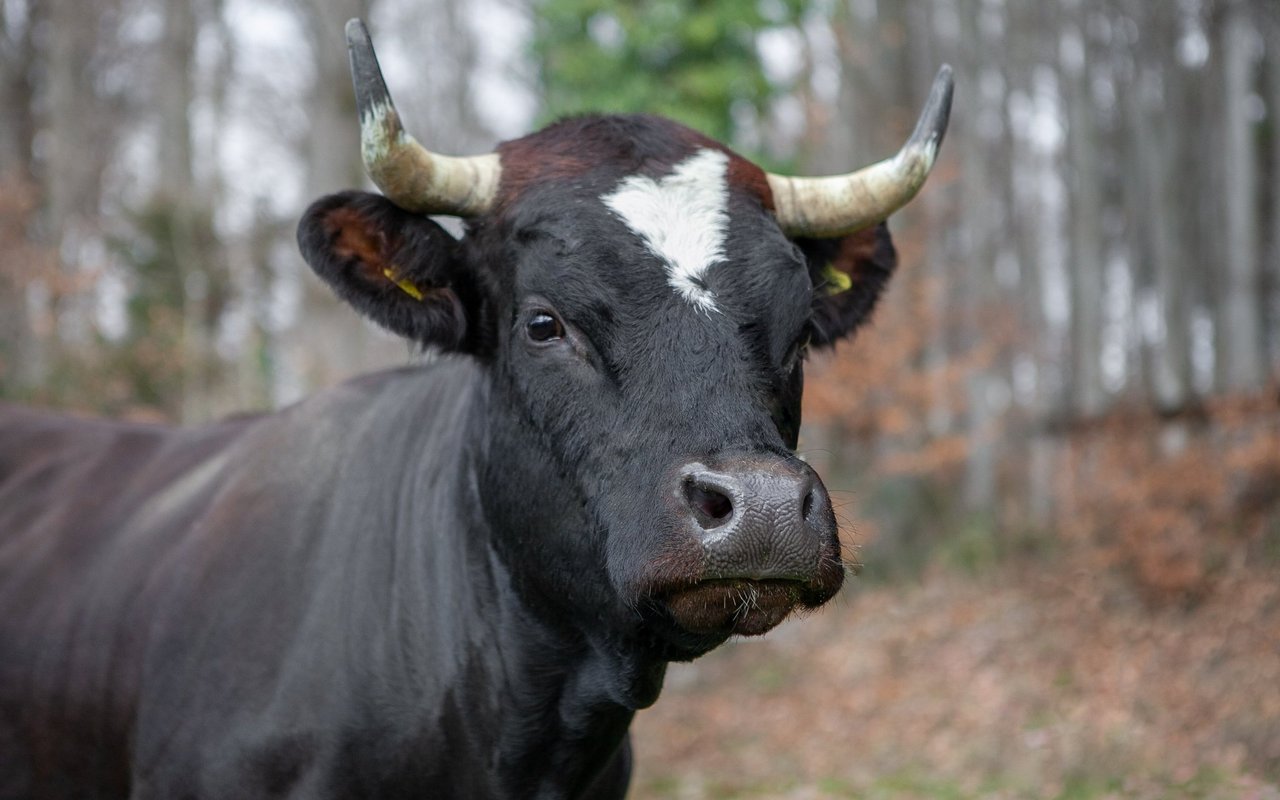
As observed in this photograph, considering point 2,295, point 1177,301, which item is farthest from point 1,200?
point 1177,301

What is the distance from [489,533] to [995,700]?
7.17 meters

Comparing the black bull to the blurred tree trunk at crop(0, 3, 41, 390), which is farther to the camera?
the blurred tree trunk at crop(0, 3, 41, 390)

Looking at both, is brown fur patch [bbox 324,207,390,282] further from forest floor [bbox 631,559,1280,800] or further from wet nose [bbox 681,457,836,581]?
forest floor [bbox 631,559,1280,800]

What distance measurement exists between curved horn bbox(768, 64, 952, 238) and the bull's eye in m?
0.96

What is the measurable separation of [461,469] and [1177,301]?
518 inches

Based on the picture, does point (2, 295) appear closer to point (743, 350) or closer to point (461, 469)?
point (461, 469)

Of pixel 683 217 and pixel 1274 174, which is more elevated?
pixel 683 217

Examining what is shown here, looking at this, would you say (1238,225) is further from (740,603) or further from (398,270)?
(740,603)

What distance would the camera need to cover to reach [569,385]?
9.99 feet

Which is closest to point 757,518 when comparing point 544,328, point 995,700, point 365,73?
point 544,328

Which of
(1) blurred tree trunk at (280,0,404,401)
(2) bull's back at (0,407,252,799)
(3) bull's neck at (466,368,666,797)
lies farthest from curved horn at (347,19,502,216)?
(1) blurred tree trunk at (280,0,404,401)

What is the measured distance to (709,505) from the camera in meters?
2.54

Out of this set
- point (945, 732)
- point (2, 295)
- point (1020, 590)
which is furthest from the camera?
point (2, 295)

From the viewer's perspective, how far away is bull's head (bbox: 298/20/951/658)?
2.59 metres
